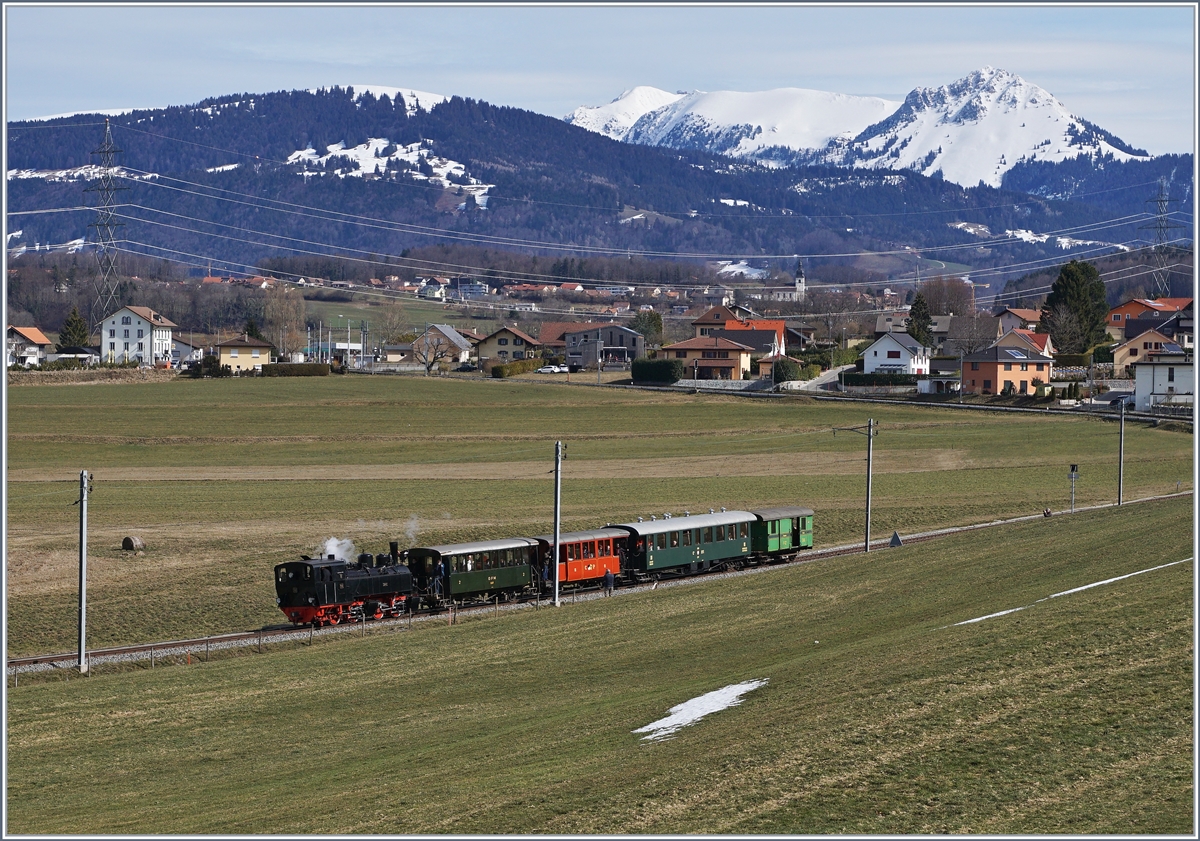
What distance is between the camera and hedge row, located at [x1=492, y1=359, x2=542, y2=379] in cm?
16638

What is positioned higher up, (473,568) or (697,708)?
(697,708)

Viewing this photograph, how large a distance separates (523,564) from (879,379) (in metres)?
102

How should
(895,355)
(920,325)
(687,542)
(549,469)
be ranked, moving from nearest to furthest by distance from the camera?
(687,542) → (549,469) → (895,355) → (920,325)

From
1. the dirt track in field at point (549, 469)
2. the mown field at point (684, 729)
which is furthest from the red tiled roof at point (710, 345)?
the mown field at point (684, 729)

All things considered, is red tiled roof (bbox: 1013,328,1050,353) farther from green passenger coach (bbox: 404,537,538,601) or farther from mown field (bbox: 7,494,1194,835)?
mown field (bbox: 7,494,1194,835)

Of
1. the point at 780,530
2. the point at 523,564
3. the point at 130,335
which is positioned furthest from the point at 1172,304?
the point at 523,564

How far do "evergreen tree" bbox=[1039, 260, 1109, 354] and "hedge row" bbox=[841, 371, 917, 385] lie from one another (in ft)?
102

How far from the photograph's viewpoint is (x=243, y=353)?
6929 inches

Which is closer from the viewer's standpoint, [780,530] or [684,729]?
[684,729]

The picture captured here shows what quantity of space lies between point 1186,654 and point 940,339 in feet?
544

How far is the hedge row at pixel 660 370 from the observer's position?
522 feet

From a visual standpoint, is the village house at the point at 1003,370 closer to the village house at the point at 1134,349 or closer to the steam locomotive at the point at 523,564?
the village house at the point at 1134,349

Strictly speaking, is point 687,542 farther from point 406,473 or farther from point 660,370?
point 660,370

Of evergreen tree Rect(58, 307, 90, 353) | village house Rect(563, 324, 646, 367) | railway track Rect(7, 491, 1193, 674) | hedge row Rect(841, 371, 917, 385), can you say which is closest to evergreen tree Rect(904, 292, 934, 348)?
hedge row Rect(841, 371, 917, 385)
